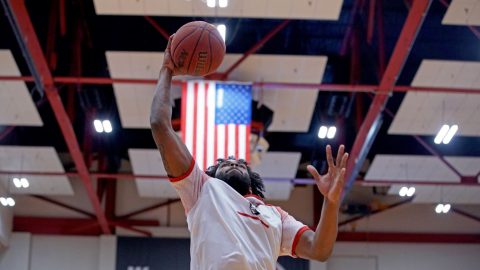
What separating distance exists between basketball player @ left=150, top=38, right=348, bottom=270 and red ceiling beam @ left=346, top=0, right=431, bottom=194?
11931 mm

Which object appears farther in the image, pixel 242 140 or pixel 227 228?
pixel 242 140

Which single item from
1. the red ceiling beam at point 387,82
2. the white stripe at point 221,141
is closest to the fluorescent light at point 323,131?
the red ceiling beam at point 387,82

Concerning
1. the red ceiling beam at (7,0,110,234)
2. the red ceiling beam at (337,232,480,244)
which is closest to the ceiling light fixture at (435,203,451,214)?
the red ceiling beam at (337,232,480,244)

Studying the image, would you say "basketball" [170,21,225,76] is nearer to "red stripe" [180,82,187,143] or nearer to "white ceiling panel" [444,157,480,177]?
"red stripe" [180,82,187,143]

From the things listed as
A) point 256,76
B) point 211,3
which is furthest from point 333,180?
point 256,76

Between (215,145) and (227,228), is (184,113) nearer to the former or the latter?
(215,145)

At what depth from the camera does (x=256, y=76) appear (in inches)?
808

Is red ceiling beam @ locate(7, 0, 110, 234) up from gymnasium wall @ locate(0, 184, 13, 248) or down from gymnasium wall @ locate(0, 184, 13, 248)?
up

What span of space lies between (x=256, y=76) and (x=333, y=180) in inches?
633

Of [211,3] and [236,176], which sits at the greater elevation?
[211,3]

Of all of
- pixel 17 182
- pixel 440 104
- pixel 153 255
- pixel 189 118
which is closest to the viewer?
pixel 189 118

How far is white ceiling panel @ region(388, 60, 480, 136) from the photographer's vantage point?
20.0m

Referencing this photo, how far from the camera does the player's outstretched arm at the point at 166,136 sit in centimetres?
440

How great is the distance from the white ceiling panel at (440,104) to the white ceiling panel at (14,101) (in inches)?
363
